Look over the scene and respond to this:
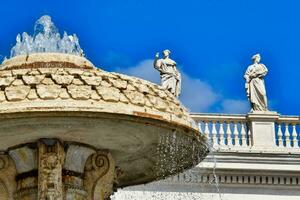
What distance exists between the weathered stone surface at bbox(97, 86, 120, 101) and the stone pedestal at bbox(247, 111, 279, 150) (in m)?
16.2

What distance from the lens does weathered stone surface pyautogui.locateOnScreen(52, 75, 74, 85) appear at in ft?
25.2

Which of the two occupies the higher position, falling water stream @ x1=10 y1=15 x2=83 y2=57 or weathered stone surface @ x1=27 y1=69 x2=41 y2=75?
falling water stream @ x1=10 y1=15 x2=83 y2=57

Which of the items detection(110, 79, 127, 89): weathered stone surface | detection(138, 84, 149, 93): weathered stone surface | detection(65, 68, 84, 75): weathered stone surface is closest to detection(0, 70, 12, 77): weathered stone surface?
detection(65, 68, 84, 75): weathered stone surface

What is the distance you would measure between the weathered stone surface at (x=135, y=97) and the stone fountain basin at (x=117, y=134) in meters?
0.12

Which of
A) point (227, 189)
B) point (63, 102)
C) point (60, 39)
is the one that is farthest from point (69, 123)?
point (227, 189)

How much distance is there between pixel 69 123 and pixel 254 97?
56.4 feet

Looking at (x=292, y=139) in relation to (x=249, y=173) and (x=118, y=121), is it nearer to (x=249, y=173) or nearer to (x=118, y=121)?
(x=249, y=173)

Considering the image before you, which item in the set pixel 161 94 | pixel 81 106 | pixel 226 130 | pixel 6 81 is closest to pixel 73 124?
pixel 81 106

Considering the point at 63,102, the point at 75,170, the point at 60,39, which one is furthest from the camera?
the point at 60,39

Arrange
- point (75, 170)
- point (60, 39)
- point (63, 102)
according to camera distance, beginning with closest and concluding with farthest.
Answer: point (63, 102), point (75, 170), point (60, 39)

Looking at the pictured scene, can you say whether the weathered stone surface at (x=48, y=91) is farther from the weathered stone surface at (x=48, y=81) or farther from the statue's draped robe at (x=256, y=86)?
the statue's draped robe at (x=256, y=86)

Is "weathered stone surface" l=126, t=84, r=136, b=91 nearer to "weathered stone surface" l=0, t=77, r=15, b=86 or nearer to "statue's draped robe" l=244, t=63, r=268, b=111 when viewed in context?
"weathered stone surface" l=0, t=77, r=15, b=86

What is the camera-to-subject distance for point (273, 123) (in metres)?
23.9

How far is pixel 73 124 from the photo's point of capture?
7832mm
